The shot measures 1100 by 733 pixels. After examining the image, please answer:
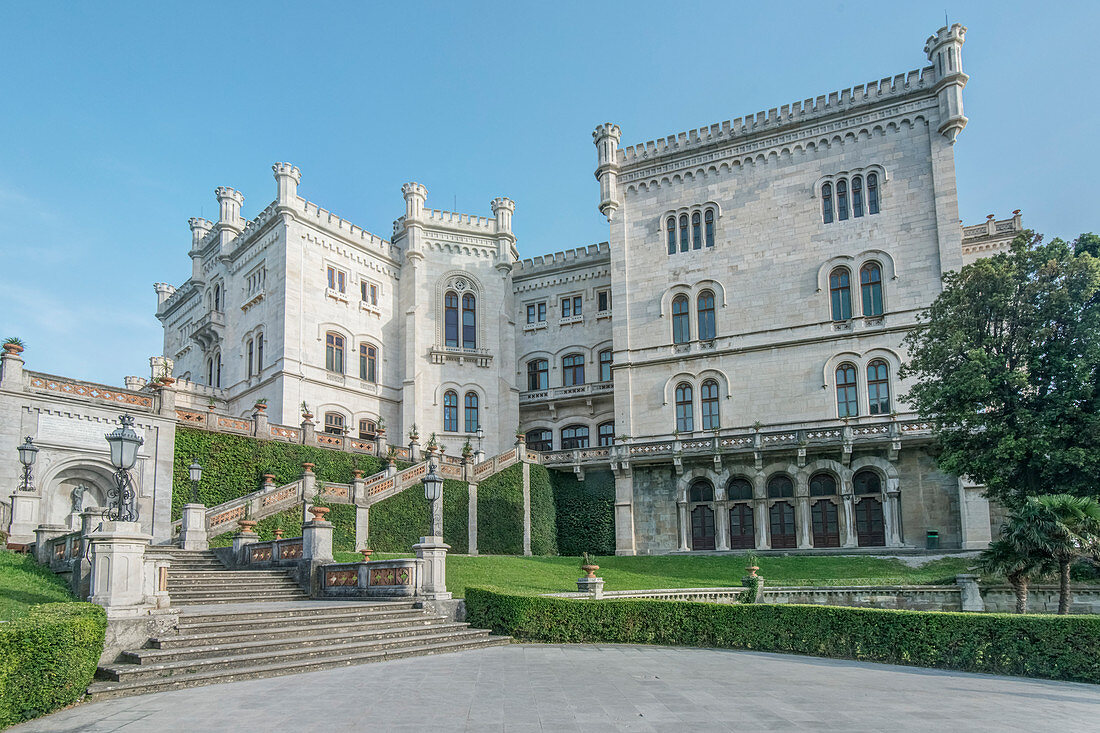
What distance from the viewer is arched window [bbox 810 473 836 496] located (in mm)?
35375

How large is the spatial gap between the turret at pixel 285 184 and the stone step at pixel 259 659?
1109 inches

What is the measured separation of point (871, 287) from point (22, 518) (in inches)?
1297

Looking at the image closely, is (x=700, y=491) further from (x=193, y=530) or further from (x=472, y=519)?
(x=193, y=530)

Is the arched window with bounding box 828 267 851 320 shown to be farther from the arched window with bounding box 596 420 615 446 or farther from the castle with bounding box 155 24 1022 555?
the arched window with bounding box 596 420 615 446

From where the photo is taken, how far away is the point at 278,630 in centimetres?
1418

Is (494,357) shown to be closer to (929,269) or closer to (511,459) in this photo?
(511,459)

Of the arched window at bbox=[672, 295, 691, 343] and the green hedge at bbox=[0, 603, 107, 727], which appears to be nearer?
the green hedge at bbox=[0, 603, 107, 727]

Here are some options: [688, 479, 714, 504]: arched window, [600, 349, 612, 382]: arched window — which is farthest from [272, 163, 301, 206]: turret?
[688, 479, 714, 504]: arched window

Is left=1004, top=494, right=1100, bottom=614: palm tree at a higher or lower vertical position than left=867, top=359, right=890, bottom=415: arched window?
Answer: lower

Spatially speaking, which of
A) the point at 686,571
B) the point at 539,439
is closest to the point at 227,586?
the point at 686,571

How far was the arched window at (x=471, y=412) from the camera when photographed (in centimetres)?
4381

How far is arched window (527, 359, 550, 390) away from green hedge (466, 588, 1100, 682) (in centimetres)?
2872

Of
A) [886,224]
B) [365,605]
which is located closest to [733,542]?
[886,224]

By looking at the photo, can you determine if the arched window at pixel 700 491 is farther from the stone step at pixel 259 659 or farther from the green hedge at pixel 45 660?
the green hedge at pixel 45 660
